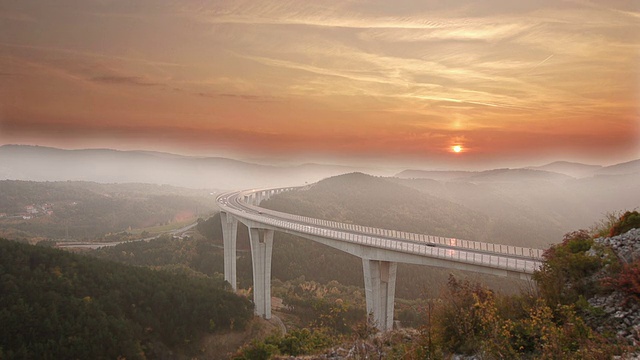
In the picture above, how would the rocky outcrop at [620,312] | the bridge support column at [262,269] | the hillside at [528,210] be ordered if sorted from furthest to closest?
the hillside at [528,210]
the bridge support column at [262,269]
the rocky outcrop at [620,312]

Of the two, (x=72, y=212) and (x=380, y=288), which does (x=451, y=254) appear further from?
(x=72, y=212)

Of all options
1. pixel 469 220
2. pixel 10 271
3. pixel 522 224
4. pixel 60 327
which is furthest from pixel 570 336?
pixel 522 224

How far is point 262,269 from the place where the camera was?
5875 cm

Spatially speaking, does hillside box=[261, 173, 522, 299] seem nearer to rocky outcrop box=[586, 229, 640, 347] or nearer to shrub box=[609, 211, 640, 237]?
shrub box=[609, 211, 640, 237]

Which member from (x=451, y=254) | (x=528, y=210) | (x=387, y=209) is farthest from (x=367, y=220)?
(x=528, y=210)

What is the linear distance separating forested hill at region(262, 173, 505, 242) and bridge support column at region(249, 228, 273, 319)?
40.6m

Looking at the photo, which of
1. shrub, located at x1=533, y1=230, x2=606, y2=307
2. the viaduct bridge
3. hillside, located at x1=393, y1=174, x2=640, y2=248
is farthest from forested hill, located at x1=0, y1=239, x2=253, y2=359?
hillside, located at x1=393, y1=174, x2=640, y2=248

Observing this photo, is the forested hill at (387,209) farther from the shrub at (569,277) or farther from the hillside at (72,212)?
the shrub at (569,277)

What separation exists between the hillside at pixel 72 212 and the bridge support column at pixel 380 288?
10686cm

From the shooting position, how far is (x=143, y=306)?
1656 inches

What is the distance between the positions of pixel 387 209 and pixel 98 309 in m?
91.5

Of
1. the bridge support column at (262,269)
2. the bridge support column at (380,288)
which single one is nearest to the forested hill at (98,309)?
the bridge support column at (262,269)

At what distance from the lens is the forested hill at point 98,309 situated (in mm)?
31578

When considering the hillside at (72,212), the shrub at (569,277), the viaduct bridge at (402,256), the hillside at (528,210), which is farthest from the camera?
the hillside at (72,212)
